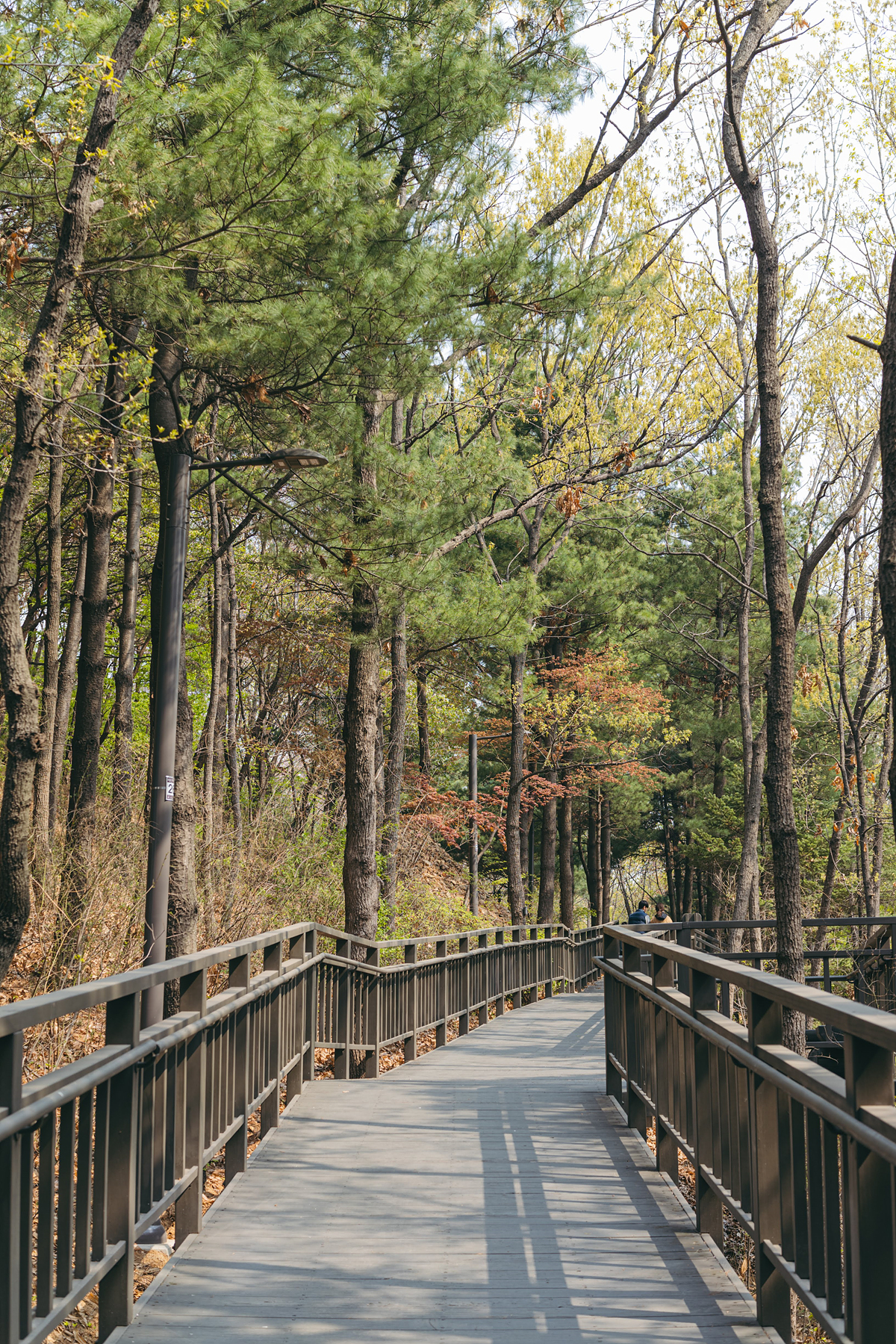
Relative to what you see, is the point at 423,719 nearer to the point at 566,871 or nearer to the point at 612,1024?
the point at 566,871

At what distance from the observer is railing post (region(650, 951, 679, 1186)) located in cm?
562

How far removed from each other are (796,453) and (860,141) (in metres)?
7.09

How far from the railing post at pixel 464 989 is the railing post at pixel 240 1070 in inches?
332

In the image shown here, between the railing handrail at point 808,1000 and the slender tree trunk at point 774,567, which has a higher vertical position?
the slender tree trunk at point 774,567

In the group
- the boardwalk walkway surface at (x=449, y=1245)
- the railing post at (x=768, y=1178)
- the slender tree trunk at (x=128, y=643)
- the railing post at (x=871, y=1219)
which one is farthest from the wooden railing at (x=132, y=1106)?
the slender tree trunk at (x=128, y=643)

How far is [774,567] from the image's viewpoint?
10.3 meters

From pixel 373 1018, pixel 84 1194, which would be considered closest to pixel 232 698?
pixel 373 1018

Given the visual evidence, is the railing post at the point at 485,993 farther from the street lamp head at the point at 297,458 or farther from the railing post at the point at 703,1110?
the railing post at the point at 703,1110

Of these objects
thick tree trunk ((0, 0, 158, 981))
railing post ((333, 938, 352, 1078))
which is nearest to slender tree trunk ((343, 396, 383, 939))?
railing post ((333, 938, 352, 1078))

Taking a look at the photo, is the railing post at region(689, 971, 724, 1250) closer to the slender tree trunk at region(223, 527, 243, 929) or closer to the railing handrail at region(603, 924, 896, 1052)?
the railing handrail at region(603, 924, 896, 1052)

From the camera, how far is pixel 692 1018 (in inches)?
188

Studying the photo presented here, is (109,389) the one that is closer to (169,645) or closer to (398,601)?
(398,601)

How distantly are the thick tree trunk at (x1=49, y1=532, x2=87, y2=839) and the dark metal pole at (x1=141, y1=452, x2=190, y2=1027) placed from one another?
17.5ft

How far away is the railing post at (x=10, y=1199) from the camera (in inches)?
99.0
